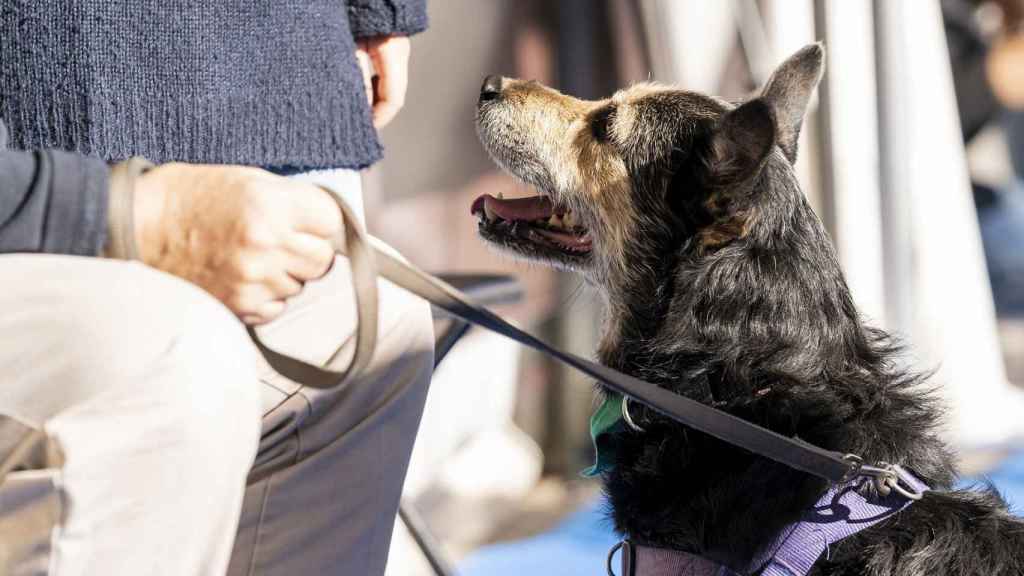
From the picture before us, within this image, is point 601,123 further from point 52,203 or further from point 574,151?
point 52,203

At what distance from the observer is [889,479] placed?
1.23 metres

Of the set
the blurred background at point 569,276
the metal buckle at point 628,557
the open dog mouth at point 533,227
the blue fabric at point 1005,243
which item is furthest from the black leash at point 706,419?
the blue fabric at point 1005,243

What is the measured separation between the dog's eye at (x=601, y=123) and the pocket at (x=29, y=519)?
1166 millimetres

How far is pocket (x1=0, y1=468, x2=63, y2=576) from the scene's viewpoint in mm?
857

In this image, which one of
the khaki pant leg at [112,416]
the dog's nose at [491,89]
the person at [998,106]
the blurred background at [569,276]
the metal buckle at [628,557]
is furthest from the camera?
the person at [998,106]

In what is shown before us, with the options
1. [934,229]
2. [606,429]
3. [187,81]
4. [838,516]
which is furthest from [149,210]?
[934,229]

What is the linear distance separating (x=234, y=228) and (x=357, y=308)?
0.16 m

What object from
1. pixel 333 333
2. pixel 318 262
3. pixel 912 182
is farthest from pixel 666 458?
pixel 912 182

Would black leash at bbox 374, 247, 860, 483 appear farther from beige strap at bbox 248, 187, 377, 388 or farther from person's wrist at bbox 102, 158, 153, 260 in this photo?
person's wrist at bbox 102, 158, 153, 260

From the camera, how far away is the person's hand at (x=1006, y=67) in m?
5.84

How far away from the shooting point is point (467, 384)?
316 centimetres

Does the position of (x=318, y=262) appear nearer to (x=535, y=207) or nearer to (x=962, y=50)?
(x=535, y=207)

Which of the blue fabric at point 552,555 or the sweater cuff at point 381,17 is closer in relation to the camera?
the sweater cuff at point 381,17

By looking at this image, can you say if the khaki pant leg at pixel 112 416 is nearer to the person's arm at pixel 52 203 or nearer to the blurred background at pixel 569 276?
the person's arm at pixel 52 203
